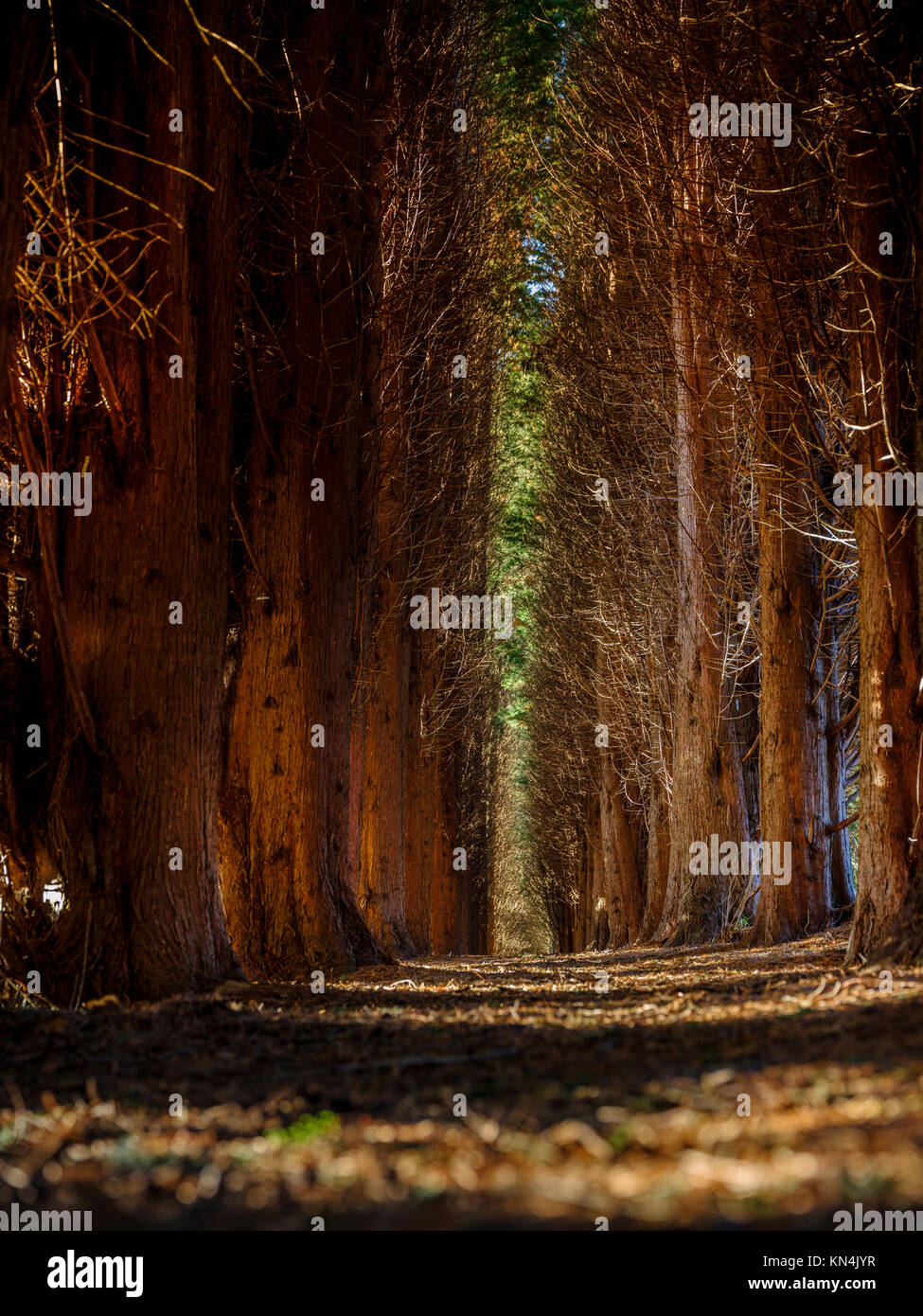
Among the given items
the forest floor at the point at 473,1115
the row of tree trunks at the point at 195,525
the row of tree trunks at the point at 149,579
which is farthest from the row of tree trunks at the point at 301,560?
the forest floor at the point at 473,1115

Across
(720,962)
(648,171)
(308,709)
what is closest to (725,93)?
(648,171)

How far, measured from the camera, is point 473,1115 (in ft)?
9.77

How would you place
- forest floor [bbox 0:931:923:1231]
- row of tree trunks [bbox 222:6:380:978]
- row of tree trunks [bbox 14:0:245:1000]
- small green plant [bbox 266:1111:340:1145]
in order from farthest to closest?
row of tree trunks [bbox 222:6:380:978] → row of tree trunks [bbox 14:0:245:1000] → small green plant [bbox 266:1111:340:1145] → forest floor [bbox 0:931:923:1231]

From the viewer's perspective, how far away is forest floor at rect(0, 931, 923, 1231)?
2.23 metres

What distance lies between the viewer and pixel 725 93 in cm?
927

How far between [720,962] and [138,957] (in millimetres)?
4938

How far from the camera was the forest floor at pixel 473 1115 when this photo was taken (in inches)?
87.7

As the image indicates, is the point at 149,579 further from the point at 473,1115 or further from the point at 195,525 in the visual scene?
the point at 473,1115

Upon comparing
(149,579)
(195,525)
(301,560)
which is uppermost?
(301,560)

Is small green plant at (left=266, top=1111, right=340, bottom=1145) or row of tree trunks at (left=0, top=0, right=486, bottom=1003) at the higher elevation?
row of tree trunks at (left=0, top=0, right=486, bottom=1003)

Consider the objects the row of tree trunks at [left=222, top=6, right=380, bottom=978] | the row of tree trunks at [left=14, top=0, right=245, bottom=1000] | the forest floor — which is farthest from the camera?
the row of tree trunks at [left=222, top=6, right=380, bottom=978]

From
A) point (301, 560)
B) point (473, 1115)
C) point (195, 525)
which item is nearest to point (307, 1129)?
point (473, 1115)

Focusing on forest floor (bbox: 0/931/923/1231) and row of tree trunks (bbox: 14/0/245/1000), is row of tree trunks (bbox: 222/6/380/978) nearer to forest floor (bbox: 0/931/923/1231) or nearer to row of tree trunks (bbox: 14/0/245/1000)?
A: row of tree trunks (bbox: 14/0/245/1000)

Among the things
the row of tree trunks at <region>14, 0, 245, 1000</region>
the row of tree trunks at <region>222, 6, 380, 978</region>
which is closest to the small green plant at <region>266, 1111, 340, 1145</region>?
the row of tree trunks at <region>14, 0, 245, 1000</region>
